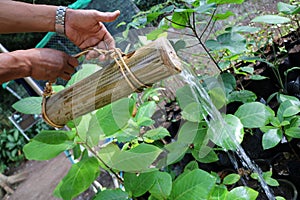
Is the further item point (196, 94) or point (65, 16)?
point (65, 16)

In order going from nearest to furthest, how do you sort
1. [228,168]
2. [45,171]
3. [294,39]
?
[228,168], [294,39], [45,171]

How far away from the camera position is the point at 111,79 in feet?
2.20

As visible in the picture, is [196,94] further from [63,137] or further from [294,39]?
[294,39]

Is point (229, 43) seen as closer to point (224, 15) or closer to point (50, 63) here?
point (224, 15)

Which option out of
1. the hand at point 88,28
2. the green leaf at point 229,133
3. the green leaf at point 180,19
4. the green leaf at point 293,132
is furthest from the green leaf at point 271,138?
the hand at point 88,28

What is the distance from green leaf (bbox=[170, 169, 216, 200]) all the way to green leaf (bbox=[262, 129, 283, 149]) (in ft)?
0.86

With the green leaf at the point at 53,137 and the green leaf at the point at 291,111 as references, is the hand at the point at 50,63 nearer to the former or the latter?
the green leaf at the point at 53,137

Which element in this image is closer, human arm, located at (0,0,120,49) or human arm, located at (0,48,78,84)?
human arm, located at (0,48,78,84)

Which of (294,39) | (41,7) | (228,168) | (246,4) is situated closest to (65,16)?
(41,7)

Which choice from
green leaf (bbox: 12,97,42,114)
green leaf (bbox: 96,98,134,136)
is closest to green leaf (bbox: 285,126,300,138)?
green leaf (bbox: 96,98,134,136)

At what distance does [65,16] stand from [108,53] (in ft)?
1.12

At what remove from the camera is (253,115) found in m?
0.91

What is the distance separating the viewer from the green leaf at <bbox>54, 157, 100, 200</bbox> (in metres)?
0.83

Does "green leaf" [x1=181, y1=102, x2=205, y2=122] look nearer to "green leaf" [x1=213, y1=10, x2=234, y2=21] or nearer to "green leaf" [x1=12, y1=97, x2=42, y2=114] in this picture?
"green leaf" [x1=213, y1=10, x2=234, y2=21]
